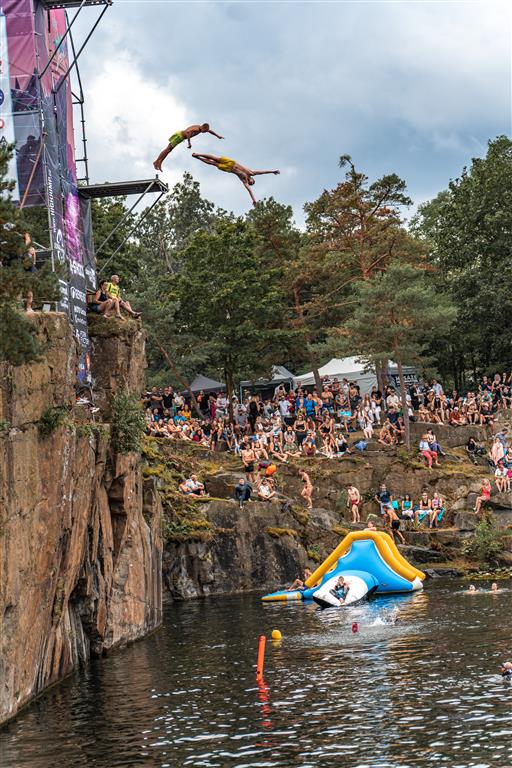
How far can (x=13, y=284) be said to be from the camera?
62.0ft

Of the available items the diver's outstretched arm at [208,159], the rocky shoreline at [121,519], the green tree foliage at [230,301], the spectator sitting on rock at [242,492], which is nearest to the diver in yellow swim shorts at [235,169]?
the diver's outstretched arm at [208,159]

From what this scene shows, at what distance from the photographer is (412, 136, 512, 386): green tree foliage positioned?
203ft

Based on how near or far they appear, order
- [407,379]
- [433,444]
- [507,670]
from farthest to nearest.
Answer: [407,379]
[433,444]
[507,670]

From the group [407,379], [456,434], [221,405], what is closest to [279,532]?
[221,405]

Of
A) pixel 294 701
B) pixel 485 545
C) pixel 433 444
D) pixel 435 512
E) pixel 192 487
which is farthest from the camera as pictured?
pixel 433 444

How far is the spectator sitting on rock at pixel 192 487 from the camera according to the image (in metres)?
42.2

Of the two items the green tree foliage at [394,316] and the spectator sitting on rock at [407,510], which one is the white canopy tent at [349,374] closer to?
the green tree foliage at [394,316]

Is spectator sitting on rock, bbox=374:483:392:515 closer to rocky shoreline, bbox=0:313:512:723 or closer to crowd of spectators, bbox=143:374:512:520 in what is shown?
crowd of spectators, bbox=143:374:512:520

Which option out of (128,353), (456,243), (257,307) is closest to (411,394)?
(257,307)

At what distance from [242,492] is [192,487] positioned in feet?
6.81

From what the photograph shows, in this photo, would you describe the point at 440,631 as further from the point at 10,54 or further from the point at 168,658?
the point at 10,54

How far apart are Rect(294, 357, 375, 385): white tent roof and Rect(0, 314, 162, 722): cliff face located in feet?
92.4

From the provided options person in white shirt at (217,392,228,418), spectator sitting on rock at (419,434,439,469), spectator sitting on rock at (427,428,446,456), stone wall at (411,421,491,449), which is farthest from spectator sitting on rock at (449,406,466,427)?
person in white shirt at (217,392,228,418)

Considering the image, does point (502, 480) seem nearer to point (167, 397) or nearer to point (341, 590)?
point (341, 590)
